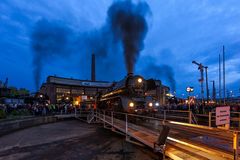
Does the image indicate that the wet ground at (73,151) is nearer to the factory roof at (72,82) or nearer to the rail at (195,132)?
the rail at (195,132)

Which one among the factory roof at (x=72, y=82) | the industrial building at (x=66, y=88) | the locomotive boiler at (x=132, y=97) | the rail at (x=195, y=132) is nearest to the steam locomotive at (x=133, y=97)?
the locomotive boiler at (x=132, y=97)

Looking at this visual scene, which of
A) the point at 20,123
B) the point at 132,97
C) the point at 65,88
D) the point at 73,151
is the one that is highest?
the point at 65,88

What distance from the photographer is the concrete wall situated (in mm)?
15891

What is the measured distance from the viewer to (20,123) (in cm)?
1870

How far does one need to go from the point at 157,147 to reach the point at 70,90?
194 ft

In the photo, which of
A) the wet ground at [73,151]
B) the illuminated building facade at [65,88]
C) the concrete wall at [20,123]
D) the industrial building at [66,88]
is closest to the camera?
the wet ground at [73,151]

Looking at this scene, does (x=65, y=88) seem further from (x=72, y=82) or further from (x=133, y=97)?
(x=133, y=97)

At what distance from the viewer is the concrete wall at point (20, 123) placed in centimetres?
1589

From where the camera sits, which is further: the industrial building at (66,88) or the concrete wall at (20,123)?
the industrial building at (66,88)

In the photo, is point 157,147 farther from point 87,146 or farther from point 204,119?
point 204,119

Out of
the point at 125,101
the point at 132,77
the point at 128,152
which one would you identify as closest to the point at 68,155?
the point at 128,152

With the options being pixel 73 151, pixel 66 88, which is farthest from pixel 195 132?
pixel 66 88

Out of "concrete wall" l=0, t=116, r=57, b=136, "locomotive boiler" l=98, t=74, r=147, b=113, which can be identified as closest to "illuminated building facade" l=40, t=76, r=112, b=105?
"concrete wall" l=0, t=116, r=57, b=136

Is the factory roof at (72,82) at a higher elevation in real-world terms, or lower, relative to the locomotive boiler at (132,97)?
higher
